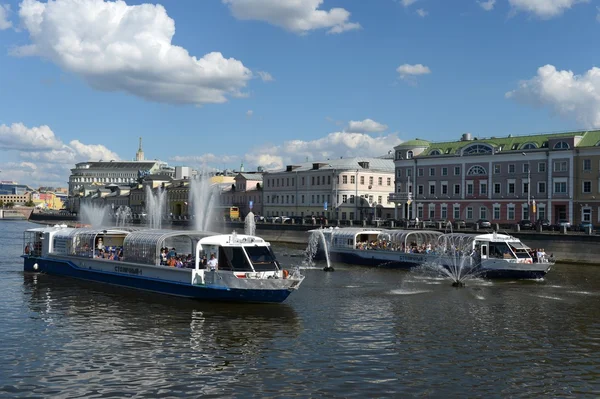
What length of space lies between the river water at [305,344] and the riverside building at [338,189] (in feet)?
234

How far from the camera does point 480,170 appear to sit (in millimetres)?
89938

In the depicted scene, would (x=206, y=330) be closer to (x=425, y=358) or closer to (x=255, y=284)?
(x=255, y=284)

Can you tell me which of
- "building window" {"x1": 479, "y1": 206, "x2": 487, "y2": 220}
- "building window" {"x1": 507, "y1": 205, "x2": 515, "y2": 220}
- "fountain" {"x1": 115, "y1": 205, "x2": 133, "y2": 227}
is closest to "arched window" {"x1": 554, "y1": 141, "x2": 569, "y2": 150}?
"building window" {"x1": 507, "y1": 205, "x2": 515, "y2": 220}

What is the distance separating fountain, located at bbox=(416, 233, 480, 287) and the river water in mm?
8388

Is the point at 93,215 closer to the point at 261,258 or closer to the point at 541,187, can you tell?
the point at 541,187

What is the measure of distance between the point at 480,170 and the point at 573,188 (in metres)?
13.5

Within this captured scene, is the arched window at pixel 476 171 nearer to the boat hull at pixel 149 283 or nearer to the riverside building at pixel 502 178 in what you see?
the riverside building at pixel 502 178

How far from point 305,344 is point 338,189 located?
88236 millimetres

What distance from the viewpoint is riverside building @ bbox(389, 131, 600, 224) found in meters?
79.5

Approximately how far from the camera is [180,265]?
36.9 m

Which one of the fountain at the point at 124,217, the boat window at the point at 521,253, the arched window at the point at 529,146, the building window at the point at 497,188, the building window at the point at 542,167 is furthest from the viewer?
the fountain at the point at 124,217

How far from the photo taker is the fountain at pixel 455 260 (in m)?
49.9

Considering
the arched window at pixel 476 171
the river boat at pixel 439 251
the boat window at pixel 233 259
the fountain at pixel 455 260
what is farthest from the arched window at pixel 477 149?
the boat window at pixel 233 259

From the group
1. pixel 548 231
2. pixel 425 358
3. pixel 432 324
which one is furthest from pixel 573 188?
pixel 425 358
